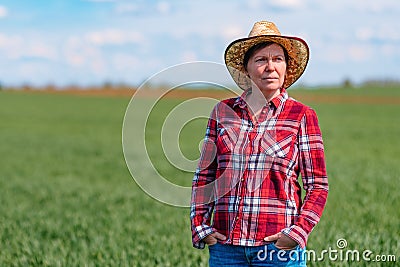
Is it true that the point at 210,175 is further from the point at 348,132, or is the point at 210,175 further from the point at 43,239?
the point at 348,132

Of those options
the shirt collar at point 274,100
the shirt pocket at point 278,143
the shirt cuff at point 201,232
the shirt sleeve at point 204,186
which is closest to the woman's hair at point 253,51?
the shirt collar at point 274,100

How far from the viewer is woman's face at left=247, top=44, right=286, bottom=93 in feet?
12.1

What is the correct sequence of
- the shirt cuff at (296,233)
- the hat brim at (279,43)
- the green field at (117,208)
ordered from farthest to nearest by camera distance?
the green field at (117,208), the hat brim at (279,43), the shirt cuff at (296,233)

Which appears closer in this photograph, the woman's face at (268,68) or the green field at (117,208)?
the woman's face at (268,68)

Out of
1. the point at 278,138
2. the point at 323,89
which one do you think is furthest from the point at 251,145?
the point at 323,89

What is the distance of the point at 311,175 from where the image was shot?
12.0 ft

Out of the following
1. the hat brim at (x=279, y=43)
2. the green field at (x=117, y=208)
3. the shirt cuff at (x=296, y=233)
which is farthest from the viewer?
the green field at (x=117, y=208)

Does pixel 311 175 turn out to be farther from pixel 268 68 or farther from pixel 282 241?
pixel 268 68

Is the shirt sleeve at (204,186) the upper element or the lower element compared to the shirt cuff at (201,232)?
upper

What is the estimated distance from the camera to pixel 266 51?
3.73 m

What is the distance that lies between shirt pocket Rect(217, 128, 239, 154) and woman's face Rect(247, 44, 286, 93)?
0.30 m

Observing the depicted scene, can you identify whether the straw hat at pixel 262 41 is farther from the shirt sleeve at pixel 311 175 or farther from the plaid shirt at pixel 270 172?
the shirt sleeve at pixel 311 175

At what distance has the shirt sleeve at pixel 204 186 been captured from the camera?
3787 millimetres

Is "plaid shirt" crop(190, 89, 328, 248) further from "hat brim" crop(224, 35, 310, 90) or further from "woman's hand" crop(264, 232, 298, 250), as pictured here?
"hat brim" crop(224, 35, 310, 90)
